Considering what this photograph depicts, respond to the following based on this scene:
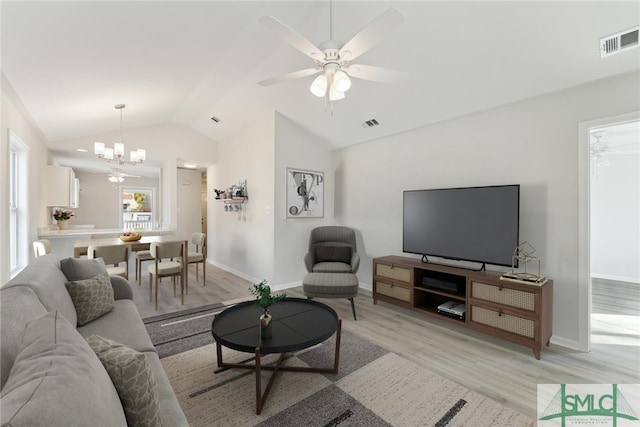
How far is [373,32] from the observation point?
5.93 ft

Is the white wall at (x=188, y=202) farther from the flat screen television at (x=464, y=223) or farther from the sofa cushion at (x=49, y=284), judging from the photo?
the flat screen television at (x=464, y=223)

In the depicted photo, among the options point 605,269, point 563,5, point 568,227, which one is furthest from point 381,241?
point 605,269

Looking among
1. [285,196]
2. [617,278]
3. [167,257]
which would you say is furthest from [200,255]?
[617,278]

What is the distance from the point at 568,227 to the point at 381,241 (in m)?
2.24

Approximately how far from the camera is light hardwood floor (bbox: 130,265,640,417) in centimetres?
221

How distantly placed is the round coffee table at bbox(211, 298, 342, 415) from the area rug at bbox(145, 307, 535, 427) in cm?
9

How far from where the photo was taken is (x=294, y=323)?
7.55ft

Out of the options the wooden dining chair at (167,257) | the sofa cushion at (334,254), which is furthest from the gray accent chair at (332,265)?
the wooden dining chair at (167,257)

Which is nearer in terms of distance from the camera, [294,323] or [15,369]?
[15,369]

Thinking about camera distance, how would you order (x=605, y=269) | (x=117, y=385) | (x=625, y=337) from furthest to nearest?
(x=605, y=269)
(x=625, y=337)
(x=117, y=385)

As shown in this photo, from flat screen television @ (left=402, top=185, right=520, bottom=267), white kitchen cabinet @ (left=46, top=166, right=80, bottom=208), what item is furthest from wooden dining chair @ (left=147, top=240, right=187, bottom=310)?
flat screen television @ (left=402, top=185, right=520, bottom=267)

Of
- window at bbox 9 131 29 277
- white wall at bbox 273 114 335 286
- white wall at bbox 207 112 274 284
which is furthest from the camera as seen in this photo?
white wall at bbox 207 112 274 284

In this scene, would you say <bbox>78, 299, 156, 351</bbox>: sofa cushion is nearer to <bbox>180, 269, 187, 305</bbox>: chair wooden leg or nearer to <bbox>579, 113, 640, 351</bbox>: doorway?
<bbox>180, 269, 187, 305</bbox>: chair wooden leg

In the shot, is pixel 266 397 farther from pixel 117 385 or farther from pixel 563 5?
pixel 563 5
